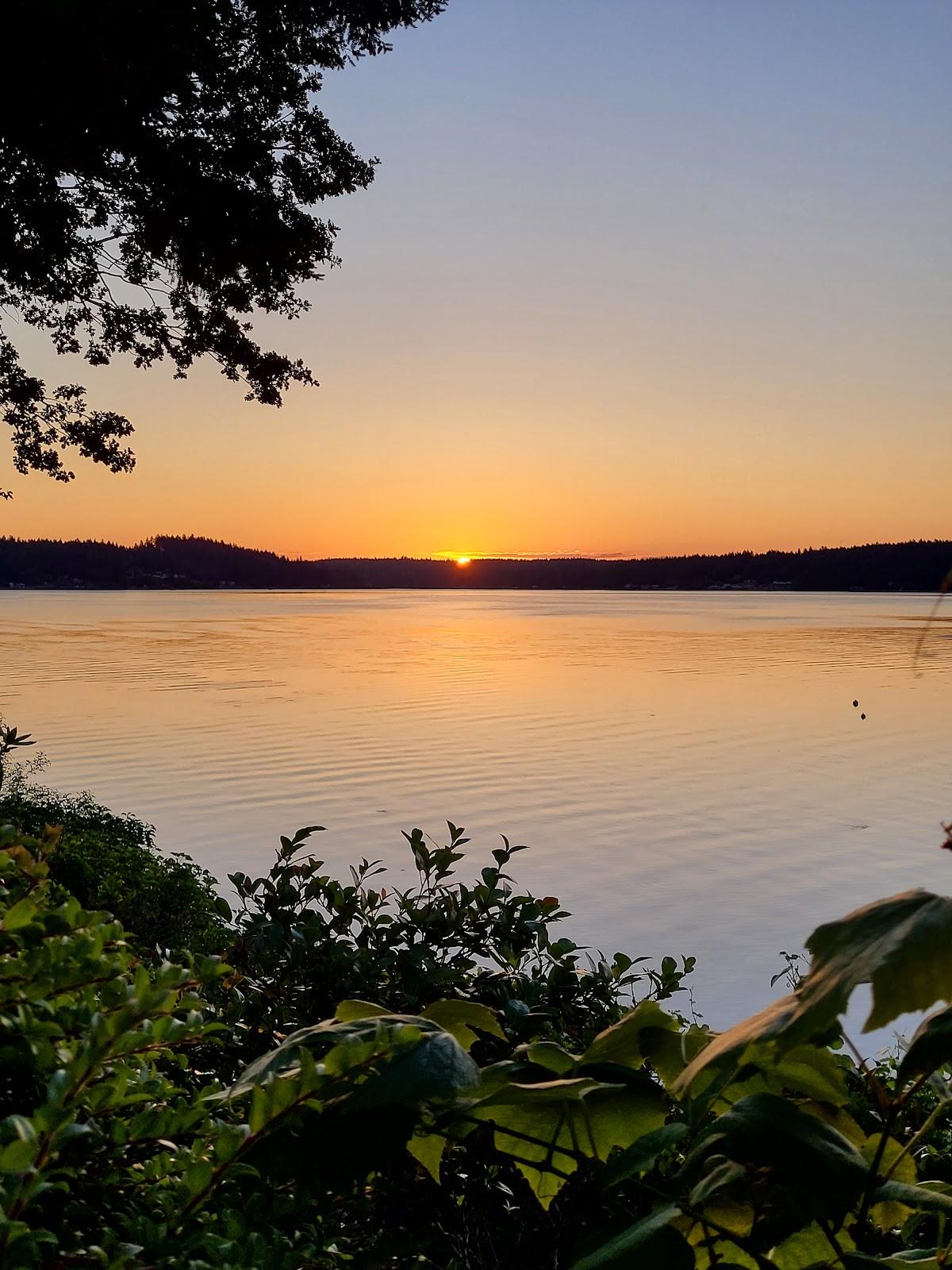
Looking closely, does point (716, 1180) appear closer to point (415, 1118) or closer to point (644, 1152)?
point (644, 1152)

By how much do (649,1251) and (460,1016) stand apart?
0.45 meters

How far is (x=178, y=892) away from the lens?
813cm

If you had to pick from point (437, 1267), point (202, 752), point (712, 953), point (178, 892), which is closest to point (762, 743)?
point (202, 752)

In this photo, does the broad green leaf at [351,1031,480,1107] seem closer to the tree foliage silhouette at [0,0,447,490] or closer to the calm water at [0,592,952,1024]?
the calm water at [0,592,952,1024]

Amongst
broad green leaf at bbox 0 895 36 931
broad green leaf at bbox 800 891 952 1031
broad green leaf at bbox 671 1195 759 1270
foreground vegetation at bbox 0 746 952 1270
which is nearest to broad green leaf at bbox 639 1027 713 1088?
foreground vegetation at bbox 0 746 952 1270

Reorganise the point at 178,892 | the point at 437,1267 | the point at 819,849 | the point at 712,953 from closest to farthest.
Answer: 1. the point at 437,1267
2. the point at 178,892
3. the point at 712,953
4. the point at 819,849

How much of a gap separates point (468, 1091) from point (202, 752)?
1842 centimetres

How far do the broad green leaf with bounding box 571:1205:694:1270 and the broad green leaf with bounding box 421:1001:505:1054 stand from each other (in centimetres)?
36

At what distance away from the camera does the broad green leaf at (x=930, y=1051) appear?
36.4 inches

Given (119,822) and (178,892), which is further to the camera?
(119,822)

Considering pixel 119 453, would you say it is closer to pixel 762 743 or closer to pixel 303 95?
pixel 303 95

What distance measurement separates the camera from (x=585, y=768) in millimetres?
17984

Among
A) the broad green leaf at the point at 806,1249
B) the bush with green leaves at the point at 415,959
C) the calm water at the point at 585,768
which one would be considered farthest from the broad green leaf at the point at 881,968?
the calm water at the point at 585,768

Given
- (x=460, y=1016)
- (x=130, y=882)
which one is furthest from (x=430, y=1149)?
(x=130, y=882)
